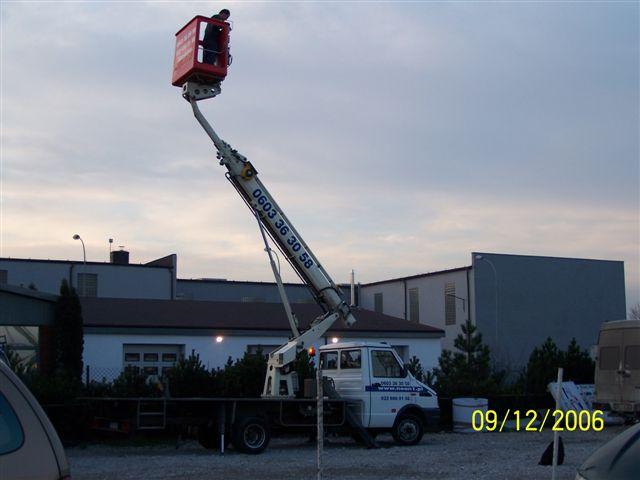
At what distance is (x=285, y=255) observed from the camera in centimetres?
2173

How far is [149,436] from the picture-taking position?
21.8 m

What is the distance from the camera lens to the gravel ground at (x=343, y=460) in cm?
1541

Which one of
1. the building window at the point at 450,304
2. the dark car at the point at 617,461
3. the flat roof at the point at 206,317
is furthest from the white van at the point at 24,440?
the building window at the point at 450,304

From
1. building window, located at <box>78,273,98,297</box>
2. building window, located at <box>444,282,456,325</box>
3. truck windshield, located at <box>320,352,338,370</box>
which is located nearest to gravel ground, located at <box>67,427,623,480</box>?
truck windshield, located at <box>320,352,338,370</box>

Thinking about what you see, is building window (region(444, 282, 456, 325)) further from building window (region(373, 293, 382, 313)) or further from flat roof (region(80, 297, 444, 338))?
flat roof (region(80, 297, 444, 338))

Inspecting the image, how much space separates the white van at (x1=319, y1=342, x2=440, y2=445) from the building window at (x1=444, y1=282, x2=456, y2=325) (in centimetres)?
2874

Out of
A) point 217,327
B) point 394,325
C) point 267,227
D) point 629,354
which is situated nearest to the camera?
point 267,227

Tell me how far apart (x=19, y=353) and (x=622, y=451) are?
898 inches

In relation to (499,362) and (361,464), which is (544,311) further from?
(361,464)

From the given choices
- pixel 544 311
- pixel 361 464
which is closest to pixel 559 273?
pixel 544 311

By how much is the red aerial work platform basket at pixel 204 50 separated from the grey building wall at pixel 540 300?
31179mm
